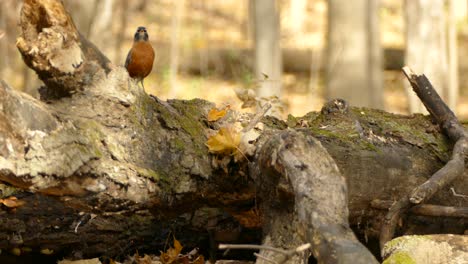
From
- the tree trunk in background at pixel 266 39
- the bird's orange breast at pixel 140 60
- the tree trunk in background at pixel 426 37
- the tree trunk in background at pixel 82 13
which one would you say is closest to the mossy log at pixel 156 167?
the bird's orange breast at pixel 140 60

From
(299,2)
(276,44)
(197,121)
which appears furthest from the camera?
(299,2)

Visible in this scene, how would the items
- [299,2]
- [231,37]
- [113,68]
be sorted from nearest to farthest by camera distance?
[113,68], [231,37], [299,2]

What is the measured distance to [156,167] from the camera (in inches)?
155

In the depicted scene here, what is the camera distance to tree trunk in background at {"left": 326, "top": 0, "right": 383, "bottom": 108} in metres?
16.0

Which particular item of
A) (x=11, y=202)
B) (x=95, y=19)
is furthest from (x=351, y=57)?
(x=11, y=202)

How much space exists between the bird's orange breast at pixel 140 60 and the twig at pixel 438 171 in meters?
1.68

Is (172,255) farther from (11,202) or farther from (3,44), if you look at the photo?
(3,44)

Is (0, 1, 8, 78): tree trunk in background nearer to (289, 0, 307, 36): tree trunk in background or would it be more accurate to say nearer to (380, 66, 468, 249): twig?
(289, 0, 307, 36): tree trunk in background

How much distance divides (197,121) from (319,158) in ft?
3.54

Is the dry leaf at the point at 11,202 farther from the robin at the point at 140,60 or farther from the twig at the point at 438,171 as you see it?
the twig at the point at 438,171

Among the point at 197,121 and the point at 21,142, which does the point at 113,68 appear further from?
the point at 21,142

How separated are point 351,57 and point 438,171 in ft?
40.9

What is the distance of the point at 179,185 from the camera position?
403 cm

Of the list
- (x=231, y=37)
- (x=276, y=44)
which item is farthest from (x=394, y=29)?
(x=276, y=44)
